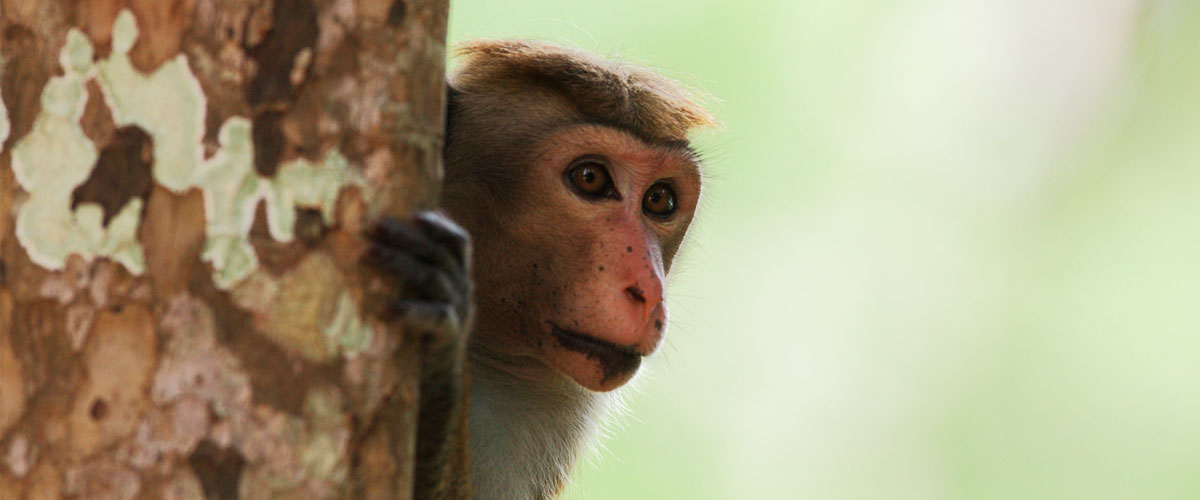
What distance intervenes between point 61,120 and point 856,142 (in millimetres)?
8028

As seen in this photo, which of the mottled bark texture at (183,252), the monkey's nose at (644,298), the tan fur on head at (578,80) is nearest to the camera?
the mottled bark texture at (183,252)

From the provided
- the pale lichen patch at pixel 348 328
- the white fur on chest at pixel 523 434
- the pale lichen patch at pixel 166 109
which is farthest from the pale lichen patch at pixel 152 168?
the white fur on chest at pixel 523 434

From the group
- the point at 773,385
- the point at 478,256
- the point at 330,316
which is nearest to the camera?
A: the point at 330,316

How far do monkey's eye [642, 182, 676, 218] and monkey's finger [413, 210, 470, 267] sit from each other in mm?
1624

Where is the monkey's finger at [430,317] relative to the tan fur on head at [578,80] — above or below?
above

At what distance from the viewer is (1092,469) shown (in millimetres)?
9148

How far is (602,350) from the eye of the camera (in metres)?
3.07

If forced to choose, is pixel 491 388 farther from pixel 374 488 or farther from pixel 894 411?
pixel 894 411

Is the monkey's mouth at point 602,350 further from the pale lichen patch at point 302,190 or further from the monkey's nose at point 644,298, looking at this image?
the pale lichen patch at point 302,190

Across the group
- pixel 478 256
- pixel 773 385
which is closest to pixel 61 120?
pixel 478 256

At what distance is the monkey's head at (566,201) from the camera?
121 inches

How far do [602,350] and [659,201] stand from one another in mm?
695

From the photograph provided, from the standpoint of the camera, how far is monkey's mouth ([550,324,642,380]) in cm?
306

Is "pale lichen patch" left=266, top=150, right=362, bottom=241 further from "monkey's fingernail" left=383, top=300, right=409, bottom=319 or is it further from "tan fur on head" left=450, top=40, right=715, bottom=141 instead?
"tan fur on head" left=450, top=40, right=715, bottom=141
